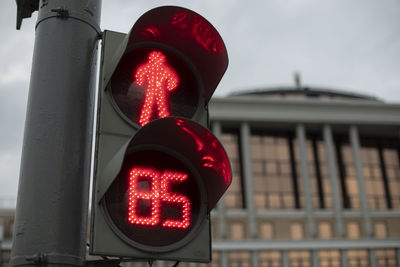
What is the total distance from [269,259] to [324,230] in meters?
5.37

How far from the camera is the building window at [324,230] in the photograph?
40.6 m

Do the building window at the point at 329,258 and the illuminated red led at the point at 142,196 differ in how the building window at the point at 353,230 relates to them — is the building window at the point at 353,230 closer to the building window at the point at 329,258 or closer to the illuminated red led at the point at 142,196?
the building window at the point at 329,258

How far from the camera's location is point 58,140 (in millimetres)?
1731

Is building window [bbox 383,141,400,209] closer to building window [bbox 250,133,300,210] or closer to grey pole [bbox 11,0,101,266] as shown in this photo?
building window [bbox 250,133,300,210]

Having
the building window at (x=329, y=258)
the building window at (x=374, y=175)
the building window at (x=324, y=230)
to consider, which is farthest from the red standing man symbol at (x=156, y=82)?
the building window at (x=374, y=175)

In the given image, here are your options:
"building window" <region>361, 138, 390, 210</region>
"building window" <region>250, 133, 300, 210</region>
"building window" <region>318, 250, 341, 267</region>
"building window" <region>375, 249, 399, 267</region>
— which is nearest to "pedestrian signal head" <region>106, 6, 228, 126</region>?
"building window" <region>318, 250, 341, 267</region>

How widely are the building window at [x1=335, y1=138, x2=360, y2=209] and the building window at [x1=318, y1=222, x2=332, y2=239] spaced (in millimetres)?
2748

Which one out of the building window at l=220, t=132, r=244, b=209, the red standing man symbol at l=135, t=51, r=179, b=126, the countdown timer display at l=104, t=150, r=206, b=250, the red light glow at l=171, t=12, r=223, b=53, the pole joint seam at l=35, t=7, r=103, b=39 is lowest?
the countdown timer display at l=104, t=150, r=206, b=250

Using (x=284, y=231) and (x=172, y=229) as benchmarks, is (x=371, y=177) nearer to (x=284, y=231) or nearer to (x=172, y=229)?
(x=284, y=231)

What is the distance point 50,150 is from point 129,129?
320mm

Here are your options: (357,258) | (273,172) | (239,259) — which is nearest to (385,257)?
(357,258)

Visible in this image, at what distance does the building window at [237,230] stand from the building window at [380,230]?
1068 centimetres

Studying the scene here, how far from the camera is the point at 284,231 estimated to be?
40219 millimetres

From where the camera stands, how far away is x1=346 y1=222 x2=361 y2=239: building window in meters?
40.9
